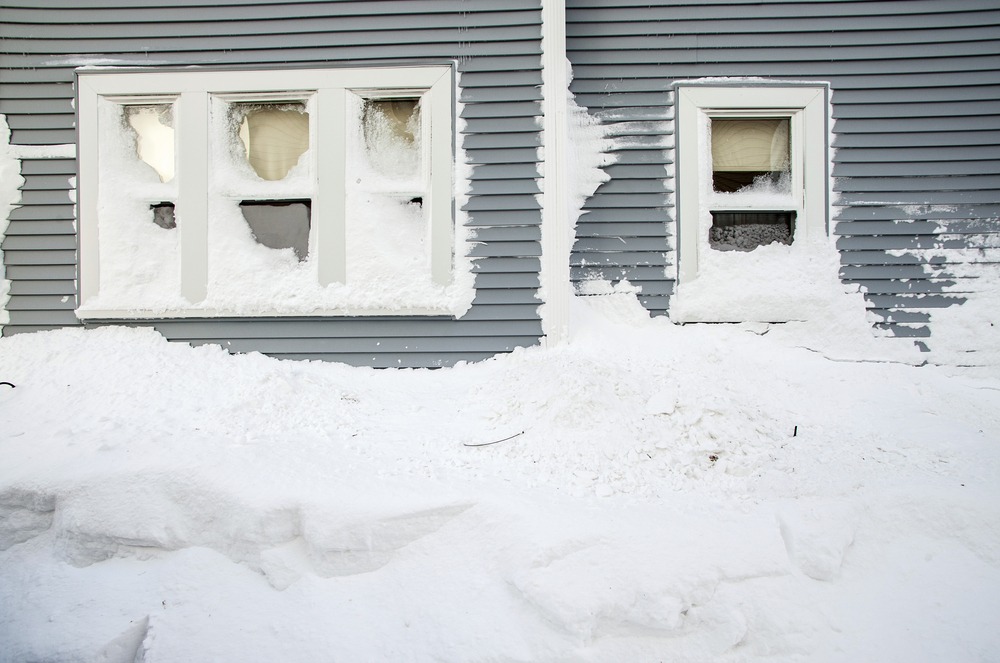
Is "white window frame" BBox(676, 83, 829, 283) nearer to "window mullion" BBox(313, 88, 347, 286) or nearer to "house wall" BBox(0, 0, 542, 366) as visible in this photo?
"house wall" BBox(0, 0, 542, 366)

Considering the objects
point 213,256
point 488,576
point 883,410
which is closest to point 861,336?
point 883,410

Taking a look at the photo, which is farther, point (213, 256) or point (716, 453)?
point (213, 256)

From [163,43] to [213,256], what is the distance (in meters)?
1.78

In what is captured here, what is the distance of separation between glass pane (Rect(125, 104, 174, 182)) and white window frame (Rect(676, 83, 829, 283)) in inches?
Result: 164

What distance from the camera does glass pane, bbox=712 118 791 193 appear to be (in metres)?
4.55

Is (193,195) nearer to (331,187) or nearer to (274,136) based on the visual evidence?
(274,136)

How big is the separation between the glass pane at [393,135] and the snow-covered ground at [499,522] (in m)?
1.83

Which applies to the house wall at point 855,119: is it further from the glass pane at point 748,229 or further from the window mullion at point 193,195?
the window mullion at point 193,195

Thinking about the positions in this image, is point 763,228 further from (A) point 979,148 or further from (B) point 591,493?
(B) point 591,493

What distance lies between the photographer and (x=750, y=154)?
4.57 metres

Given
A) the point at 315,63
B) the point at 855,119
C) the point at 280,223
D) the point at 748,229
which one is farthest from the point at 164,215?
the point at 855,119

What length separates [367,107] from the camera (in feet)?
14.3

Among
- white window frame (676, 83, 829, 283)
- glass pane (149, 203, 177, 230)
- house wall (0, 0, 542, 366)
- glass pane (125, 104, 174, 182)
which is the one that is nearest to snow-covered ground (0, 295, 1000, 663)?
house wall (0, 0, 542, 366)

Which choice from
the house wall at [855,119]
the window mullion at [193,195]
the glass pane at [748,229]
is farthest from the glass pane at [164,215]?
the glass pane at [748,229]
